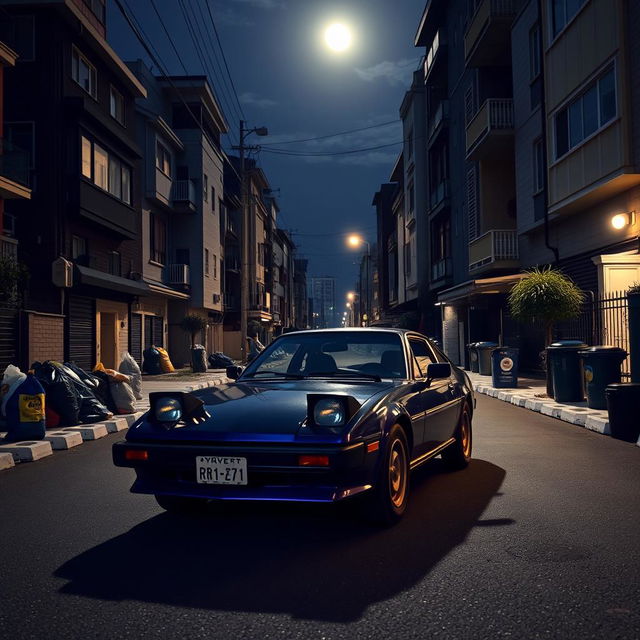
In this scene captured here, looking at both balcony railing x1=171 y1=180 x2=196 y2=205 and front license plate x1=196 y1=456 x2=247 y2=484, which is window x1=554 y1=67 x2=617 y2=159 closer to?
front license plate x1=196 y1=456 x2=247 y2=484

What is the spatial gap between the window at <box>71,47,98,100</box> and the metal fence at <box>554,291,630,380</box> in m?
16.9

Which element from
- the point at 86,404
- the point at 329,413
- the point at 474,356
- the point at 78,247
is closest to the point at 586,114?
the point at 474,356

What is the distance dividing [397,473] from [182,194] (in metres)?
30.9

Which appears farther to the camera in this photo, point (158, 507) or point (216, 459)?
point (158, 507)

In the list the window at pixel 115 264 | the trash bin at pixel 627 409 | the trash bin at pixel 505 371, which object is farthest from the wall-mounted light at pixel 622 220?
the window at pixel 115 264

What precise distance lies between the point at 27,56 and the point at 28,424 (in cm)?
1602

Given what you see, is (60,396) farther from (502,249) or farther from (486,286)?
(502,249)

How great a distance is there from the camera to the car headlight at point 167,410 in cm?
486

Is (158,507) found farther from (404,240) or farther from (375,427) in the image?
(404,240)

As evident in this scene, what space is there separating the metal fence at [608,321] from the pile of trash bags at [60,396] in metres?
9.88

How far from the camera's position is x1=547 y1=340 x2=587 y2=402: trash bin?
13195 millimetres

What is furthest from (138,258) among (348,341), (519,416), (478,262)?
(348,341)

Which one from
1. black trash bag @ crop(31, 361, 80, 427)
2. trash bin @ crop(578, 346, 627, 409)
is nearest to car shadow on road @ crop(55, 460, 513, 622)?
black trash bag @ crop(31, 361, 80, 427)

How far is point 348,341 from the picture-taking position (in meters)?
6.29
